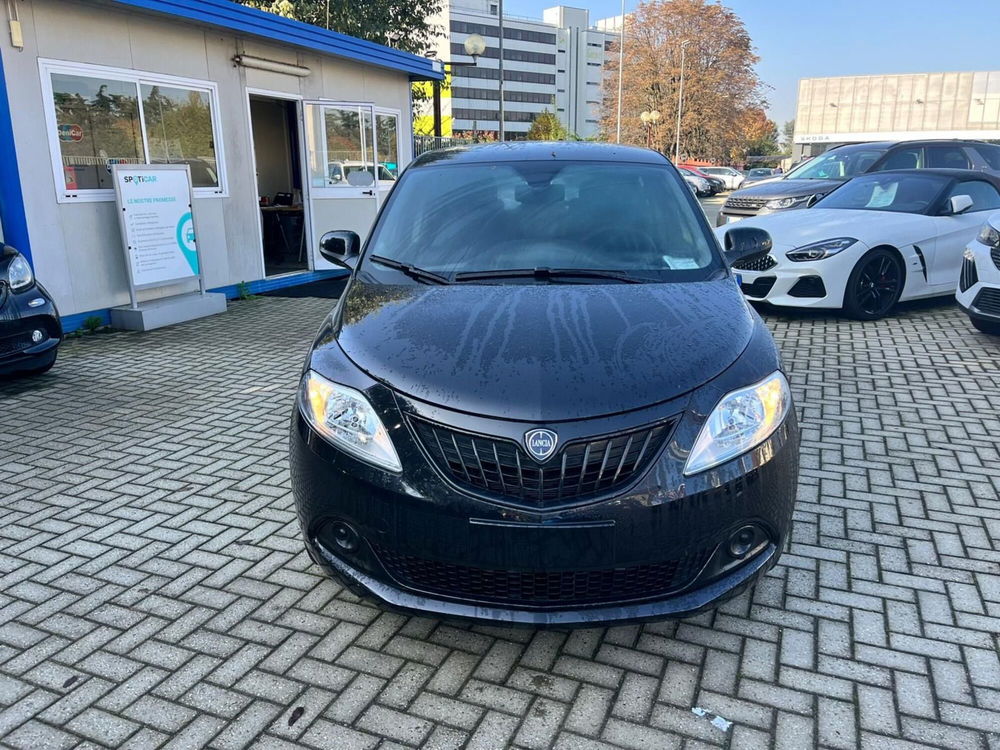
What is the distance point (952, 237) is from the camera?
8.23 metres

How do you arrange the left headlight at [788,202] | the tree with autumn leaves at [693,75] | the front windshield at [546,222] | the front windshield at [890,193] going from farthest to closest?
1. the tree with autumn leaves at [693,75]
2. the left headlight at [788,202]
3. the front windshield at [890,193]
4. the front windshield at [546,222]

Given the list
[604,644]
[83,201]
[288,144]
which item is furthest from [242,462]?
[288,144]

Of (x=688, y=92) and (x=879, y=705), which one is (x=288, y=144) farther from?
(x=688, y=92)

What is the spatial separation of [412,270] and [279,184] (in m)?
11.4

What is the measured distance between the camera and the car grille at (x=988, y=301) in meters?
6.48

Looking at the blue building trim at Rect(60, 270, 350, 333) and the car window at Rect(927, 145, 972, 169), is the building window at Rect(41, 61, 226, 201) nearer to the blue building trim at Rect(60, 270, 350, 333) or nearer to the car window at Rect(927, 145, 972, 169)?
the blue building trim at Rect(60, 270, 350, 333)

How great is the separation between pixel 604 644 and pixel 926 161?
39.6ft

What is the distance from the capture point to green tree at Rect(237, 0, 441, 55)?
19500mm

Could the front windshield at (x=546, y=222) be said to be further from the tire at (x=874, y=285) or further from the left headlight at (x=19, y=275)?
the tire at (x=874, y=285)

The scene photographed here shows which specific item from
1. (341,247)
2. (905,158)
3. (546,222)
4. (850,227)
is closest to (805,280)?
(850,227)

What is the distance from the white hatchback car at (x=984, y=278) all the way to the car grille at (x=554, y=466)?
18.3 ft

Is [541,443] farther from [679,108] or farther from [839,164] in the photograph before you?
[679,108]

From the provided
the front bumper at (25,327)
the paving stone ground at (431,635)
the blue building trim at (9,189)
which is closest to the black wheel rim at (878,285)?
the paving stone ground at (431,635)

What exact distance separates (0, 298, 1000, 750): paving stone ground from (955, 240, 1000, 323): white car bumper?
90.1 inches
